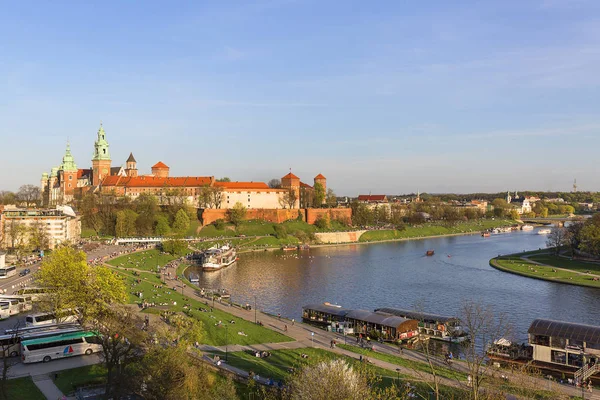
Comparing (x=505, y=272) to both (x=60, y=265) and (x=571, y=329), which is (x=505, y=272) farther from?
(x=60, y=265)

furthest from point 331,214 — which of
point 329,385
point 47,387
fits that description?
point 329,385

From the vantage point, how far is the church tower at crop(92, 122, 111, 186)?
101625 millimetres

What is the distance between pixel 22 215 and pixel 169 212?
2537cm

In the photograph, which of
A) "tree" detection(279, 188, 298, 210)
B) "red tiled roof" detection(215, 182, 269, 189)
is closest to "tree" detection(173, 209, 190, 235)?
"red tiled roof" detection(215, 182, 269, 189)

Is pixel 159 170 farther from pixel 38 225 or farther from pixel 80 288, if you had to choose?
pixel 80 288

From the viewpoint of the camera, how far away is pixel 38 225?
194 ft

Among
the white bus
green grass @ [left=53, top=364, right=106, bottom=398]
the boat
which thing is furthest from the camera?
the boat

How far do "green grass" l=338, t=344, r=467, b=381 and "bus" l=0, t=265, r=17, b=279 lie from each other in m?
28.5

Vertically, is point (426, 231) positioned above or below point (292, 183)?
below

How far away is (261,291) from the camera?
1742 inches

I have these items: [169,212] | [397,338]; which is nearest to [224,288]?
[397,338]

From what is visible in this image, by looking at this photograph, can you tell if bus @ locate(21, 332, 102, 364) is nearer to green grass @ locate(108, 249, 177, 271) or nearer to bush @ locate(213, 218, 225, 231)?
green grass @ locate(108, 249, 177, 271)

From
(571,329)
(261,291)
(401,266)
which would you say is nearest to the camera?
(571,329)

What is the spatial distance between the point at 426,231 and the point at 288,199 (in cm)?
2722
